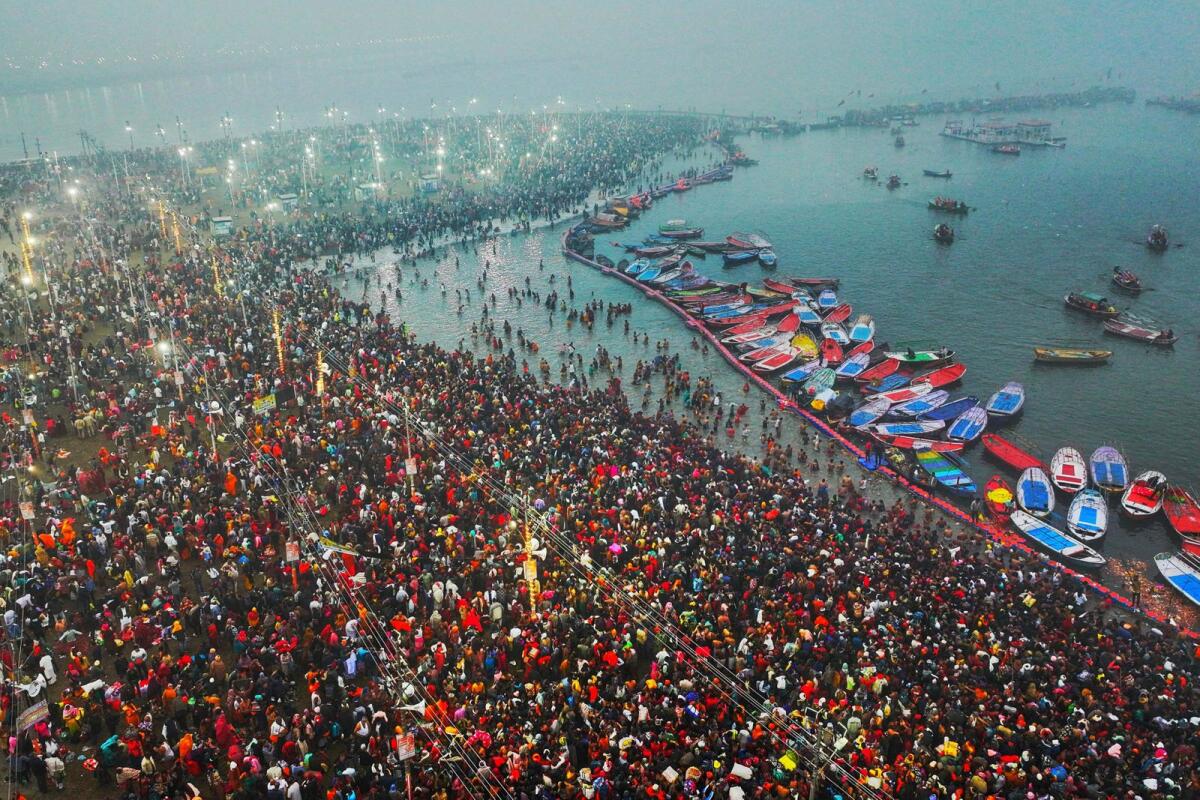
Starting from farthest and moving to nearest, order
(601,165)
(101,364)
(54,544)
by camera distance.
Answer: (601,165)
(101,364)
(54,544)

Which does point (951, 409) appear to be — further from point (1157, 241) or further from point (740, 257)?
point (1157, 241)

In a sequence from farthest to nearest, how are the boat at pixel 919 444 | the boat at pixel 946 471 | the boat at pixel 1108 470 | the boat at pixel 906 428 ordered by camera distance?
1. the boat at pixel 906 428
2. the boat at pixel 919 444
3. the boat at pixel 1108 470
4. the boat at pixel 946 471

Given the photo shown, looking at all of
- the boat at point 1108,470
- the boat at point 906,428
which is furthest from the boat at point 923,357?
the boat at point 1108,470

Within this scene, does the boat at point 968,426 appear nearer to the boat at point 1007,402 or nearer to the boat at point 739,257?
the boat at point 1007,402

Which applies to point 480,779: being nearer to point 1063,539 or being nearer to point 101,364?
point 1063,539

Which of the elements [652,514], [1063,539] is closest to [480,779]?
[652,514]
